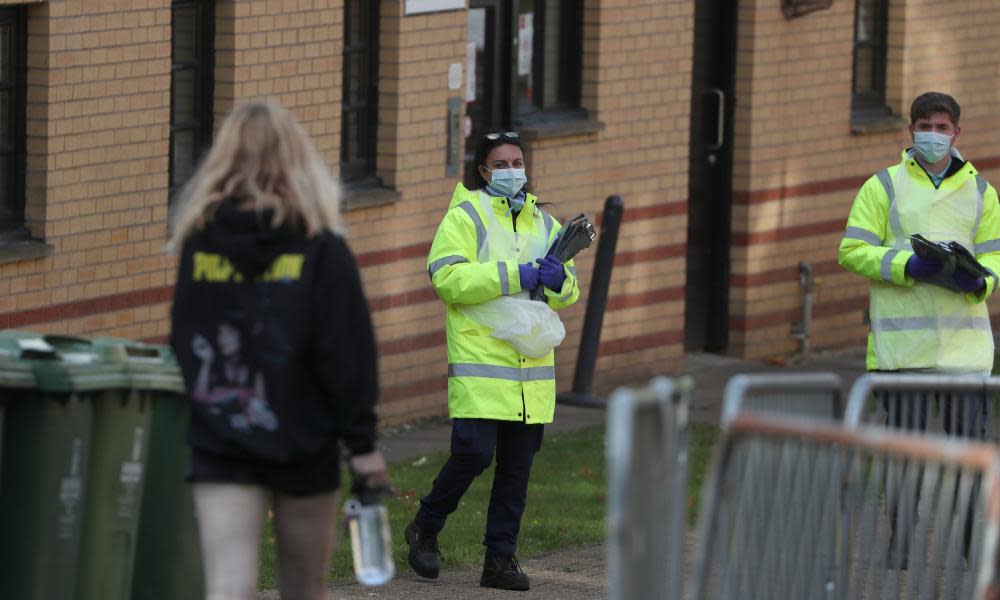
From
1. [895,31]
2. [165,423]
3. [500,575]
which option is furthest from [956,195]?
[895,31]

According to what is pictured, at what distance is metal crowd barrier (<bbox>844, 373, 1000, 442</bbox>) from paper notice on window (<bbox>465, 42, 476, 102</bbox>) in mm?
5282

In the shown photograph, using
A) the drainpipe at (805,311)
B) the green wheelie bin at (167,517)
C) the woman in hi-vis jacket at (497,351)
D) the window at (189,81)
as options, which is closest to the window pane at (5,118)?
the window at (189,81)

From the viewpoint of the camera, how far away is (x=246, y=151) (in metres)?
5.64

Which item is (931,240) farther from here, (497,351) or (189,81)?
(189,81)

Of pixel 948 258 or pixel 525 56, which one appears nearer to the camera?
pixel 948 258

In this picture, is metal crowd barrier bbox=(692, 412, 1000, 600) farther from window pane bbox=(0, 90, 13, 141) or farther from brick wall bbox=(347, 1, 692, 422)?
brick wall bbox=(347, 1, 692, 422)

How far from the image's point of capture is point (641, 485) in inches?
188

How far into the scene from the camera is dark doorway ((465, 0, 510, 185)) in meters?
12.9

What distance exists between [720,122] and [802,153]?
0.70 metres

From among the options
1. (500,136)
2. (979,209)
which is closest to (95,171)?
(500,136)

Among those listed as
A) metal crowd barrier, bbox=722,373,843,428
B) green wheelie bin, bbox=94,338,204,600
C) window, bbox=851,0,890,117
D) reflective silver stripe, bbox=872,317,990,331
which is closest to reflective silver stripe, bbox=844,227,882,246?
reflective silver stripe, bbox=872,317,990,331

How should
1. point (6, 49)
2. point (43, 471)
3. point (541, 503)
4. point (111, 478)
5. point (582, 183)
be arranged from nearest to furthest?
point (43, 471)
point (111, 478)
point (6, 49)
point (541, 503)
point (582, 183)

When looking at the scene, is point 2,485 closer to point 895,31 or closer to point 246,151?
point 246,151

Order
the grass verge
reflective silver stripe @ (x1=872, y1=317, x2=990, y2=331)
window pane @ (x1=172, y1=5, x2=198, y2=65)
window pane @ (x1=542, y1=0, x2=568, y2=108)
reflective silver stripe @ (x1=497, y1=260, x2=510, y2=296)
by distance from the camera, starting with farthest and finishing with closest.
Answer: window pane @ (x1=542, y1=0, x2=568, y2=108) < window pane @ (x1=172, y1=5, x2=198, y2=65) < the grass verge < reflective silver stripe @ (x1=872, y1=317, x2=990, y2=331) < reflective silver stripe @ (x1=497, y1=260, x2=510, y2=296)
